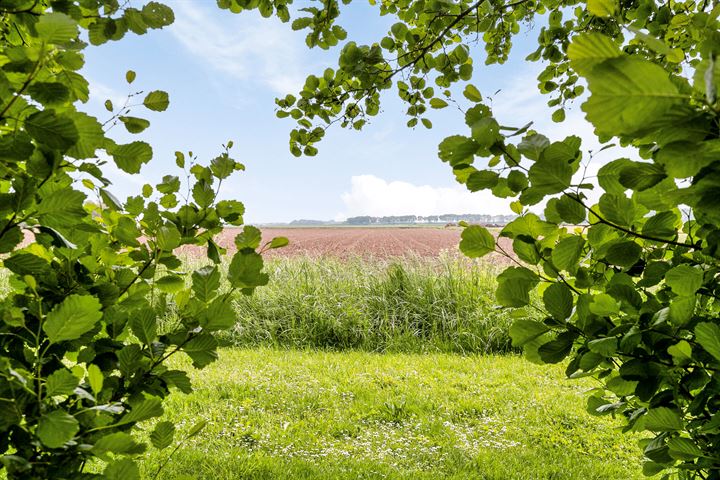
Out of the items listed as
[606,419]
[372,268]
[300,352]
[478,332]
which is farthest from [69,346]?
[372,268]

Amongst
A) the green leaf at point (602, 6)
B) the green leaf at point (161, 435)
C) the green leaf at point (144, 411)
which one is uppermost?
the green leaf at point (602, 6)

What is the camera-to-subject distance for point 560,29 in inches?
97.9

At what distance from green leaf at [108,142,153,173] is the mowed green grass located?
9.06 feet

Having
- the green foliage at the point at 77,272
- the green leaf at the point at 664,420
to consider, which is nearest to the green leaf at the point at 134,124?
the green foliage at the point at 77,272

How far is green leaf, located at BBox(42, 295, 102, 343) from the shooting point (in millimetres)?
679

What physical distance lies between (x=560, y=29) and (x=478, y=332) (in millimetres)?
4962

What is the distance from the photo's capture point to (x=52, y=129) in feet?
2.03

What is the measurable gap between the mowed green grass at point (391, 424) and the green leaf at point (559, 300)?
2576 millimetres

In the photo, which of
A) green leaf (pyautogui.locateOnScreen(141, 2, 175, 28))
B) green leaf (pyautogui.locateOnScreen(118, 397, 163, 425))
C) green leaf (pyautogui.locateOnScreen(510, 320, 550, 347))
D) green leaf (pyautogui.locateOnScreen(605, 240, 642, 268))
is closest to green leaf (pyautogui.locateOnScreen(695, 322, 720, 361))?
green leaf (pyautogui.locateOnScreen(605, 240, 642, 268))

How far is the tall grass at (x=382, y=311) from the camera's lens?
6.57 meters

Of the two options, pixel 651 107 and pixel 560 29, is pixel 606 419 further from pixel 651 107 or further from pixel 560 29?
pixel 651 107

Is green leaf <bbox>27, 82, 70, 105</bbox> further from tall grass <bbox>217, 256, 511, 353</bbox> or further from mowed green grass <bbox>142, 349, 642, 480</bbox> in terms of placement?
tall grass <bbox>217, 256, 511, 353</bbox>

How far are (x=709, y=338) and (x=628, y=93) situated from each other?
60 centimetres

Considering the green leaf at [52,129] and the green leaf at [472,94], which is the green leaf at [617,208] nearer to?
the green leaf at [472,94]
